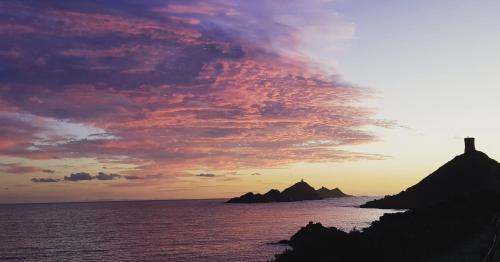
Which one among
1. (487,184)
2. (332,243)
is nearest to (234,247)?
(332,243)

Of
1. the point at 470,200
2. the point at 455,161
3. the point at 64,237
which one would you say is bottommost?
the point at 64,237

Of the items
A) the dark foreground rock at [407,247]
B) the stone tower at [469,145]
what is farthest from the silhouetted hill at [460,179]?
the dark foreground rock at [407,247]

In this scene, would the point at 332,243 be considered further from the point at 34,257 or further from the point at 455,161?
the point at 455,161

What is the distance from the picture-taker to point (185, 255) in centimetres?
6538

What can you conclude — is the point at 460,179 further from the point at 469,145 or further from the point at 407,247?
the point at 407,247

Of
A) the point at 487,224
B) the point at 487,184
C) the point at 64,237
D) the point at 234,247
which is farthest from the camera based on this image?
the point at 487,184

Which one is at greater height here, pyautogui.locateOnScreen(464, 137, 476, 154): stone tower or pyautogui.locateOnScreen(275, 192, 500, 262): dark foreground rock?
pyautogui.locateOnScreen(464, 137, 476, 154): stone tower

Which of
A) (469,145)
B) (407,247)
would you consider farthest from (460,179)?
(407,247)

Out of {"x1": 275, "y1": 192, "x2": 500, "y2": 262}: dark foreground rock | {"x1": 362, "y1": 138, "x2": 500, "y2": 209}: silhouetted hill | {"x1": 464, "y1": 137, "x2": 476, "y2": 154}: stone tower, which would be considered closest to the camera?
{"x1": 275, "y1": 192, "x2": 500, "y2": 262}: dark foreground rock

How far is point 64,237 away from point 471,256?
87.5 meters

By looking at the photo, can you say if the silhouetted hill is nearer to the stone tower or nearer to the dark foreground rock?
the stone tower

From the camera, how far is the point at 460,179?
185 m

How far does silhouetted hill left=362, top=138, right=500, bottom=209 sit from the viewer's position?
176m

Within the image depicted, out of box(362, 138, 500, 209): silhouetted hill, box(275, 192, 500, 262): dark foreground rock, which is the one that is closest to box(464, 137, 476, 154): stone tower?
box(362, 138, 500, 209): silhouetted hill
